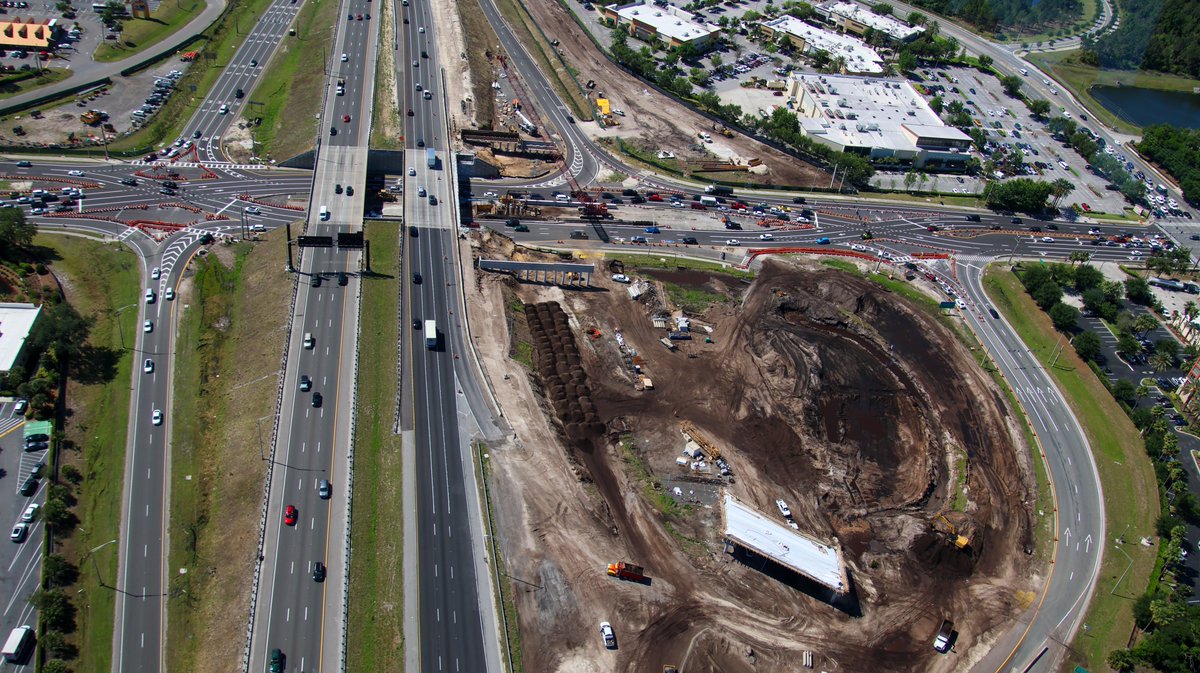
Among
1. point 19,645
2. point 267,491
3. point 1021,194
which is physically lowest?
point 19,645

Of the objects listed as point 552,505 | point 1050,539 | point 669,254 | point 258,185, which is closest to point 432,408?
point 552,505

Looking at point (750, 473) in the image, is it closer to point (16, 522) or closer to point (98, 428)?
point (98, 428)

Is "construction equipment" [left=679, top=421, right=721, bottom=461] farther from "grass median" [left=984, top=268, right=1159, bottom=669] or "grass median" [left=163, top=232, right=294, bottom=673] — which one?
"grass median" [left=163, top=232, right=294, bottom=673]

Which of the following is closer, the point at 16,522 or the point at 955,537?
the point at 16,522

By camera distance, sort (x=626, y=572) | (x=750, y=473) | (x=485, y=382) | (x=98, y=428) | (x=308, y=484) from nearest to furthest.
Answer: (x=626, y=572) → (x=308, y=484) → (x=98, y=428) → (x=750, y=473) → (x=485, y=382)

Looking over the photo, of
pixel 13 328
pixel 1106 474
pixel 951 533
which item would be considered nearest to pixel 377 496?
pixel 13 328

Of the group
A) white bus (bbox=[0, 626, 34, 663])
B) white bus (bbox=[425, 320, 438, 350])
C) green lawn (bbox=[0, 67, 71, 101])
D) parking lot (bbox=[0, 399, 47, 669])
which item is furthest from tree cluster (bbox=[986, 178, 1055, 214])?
green lawn (bbox=[0, 67, 71, 101])
